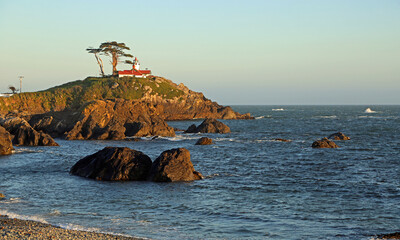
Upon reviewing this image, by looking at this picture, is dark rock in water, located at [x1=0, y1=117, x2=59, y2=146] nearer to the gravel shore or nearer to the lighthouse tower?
the gravel shore

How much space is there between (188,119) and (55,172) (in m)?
105

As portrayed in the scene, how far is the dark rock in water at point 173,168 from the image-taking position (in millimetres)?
32000

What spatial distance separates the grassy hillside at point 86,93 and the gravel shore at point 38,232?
3990 inches

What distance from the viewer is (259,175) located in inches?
1407

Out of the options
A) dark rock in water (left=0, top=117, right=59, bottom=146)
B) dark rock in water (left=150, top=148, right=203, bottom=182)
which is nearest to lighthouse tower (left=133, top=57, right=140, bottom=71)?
dark rock in water (left=0, top=117, right=59, bottom=146)

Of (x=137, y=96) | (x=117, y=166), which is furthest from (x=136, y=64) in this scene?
(x=117, y=166)

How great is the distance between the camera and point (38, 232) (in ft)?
58.5

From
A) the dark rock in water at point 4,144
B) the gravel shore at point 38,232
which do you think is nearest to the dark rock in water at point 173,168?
the gravel shore at point 38,232

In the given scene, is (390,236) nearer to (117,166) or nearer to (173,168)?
(173,168)

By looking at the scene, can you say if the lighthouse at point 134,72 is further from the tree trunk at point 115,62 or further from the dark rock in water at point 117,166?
the dark rock in water at point 117,166

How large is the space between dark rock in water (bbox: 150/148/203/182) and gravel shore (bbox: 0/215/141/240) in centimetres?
1284

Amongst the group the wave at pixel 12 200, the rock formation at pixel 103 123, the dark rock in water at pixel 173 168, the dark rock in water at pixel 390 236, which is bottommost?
the dark rock in water at pixel 390 236

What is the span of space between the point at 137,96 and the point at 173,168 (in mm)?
105200

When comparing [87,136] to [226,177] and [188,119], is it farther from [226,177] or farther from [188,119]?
[188,119]
